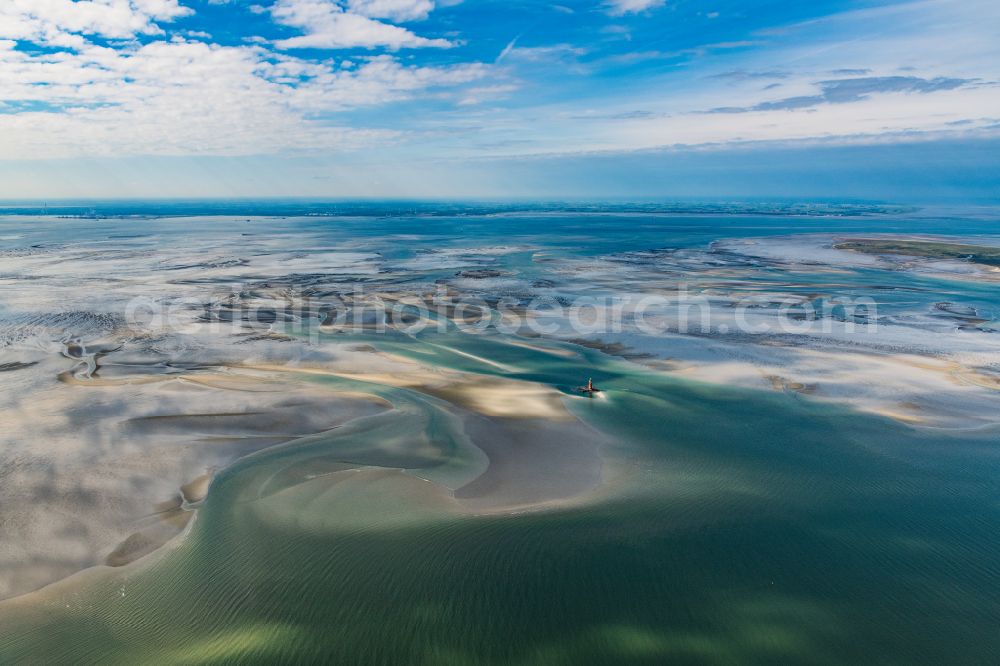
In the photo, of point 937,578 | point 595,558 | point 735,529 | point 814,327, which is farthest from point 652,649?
point 814,327

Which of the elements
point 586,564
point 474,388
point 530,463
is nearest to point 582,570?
point 586,564

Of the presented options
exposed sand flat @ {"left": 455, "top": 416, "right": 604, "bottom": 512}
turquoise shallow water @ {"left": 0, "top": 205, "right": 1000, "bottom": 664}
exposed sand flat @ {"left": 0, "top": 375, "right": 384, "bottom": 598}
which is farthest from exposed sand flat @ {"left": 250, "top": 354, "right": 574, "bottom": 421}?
turquoise shallow water @ {"left": 0, "top": 205, "right": 1000, "bottom": 664}

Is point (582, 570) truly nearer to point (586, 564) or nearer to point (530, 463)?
point (586, 564)

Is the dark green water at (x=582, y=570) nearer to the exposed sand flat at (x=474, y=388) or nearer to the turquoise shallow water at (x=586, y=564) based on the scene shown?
the turquoise shallow water at (x=586, y=564)

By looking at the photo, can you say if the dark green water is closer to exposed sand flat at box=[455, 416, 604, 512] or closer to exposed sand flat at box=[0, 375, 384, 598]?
exposed sand flat at box=[455, 416, 604, 512]

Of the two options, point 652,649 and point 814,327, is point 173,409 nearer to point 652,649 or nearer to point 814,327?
point 652,649

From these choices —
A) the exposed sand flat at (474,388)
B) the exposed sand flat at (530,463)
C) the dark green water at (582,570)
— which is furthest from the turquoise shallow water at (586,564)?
the exposed sand flat at (474,388)
